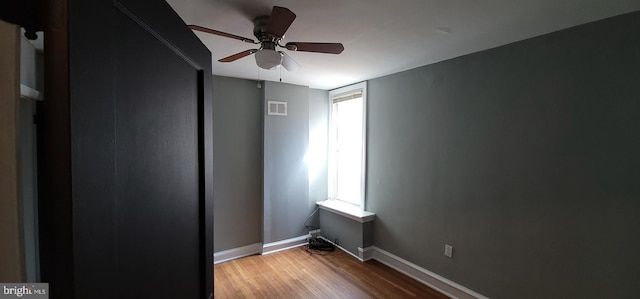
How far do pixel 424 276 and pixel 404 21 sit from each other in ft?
8.07

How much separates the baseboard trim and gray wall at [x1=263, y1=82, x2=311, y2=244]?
3.92 feet

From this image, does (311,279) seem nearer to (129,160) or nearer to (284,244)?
(284,244)

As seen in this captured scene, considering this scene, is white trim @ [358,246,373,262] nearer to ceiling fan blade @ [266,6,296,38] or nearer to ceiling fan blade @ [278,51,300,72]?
ceiling fan blade @ [278,51,300,72]

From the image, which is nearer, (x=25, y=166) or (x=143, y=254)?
(x=25, y=166)

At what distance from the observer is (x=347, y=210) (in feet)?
11.4

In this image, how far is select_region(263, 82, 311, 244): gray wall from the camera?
3.48 m

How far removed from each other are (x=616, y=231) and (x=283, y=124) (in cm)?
319

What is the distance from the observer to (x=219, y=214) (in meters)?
3.23

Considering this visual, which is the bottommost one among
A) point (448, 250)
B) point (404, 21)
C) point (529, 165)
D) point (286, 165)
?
point (448, 250)

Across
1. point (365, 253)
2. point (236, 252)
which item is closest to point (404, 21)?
point (365, 253)

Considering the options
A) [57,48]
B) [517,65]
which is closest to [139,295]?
[57,48]

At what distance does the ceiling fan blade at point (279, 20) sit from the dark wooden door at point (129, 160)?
51 centimetres

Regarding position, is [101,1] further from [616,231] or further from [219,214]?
[219,214]

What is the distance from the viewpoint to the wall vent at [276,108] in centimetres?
346
